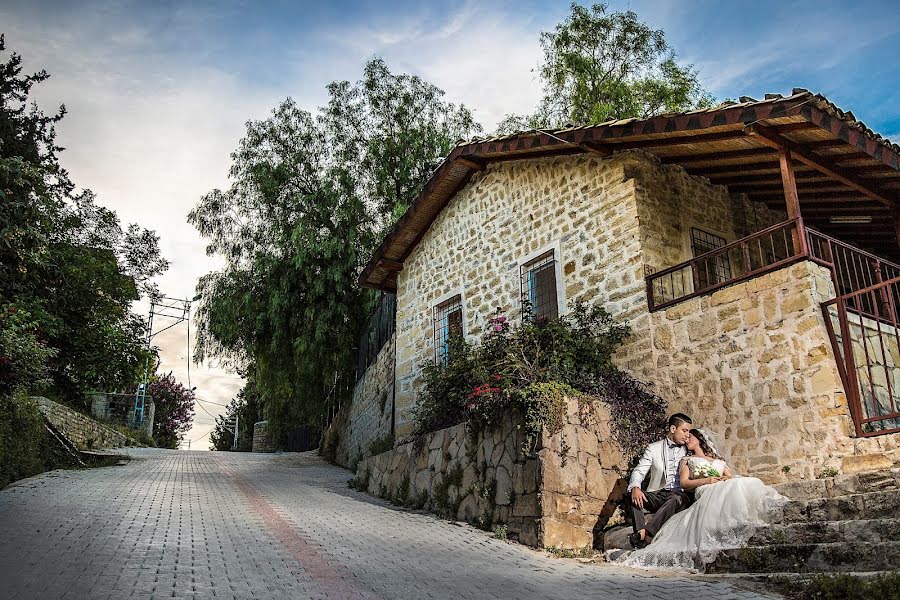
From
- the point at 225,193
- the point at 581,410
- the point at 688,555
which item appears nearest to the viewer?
the point at 688,555

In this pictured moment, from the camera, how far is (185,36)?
9.59 metres

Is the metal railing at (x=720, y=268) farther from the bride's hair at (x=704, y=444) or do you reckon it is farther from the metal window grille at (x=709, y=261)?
the bride's hair at (x=704, y=444)

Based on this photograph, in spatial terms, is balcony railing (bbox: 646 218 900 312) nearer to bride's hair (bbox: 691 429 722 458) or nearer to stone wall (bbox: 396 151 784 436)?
stone wall (bbox: 396 151 784 436)

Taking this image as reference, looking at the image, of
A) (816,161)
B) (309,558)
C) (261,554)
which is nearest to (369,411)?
(261,554)

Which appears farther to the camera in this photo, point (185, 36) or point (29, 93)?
point (29, 93)

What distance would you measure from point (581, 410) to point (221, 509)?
5277mm

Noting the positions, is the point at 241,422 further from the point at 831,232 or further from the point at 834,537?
the point at 834,537

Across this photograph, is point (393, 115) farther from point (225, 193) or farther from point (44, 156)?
point (44, 156)

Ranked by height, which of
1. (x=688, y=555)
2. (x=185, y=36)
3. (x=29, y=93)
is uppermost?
(x=29, y=93)

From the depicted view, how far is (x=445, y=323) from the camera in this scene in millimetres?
13602

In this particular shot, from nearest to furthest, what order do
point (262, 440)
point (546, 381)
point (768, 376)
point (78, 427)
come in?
point (768, 376) < point (546, 381) < point (78, 427) < point (262, 440)

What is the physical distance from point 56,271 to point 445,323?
747cm

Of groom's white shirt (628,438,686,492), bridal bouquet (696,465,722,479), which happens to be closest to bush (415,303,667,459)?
groom's white shirt (628,438,686,492)

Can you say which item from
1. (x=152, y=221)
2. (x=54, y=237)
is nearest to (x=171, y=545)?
(x=54, y=237)
